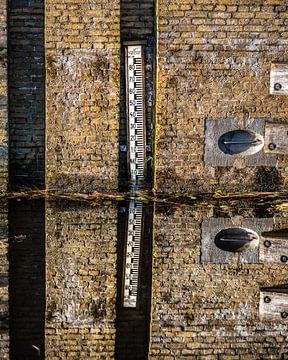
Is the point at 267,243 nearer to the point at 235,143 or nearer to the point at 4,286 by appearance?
the point at 235,143

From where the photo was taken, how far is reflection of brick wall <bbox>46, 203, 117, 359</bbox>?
574cm

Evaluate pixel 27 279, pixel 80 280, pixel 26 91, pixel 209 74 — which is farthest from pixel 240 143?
pixel 27 279

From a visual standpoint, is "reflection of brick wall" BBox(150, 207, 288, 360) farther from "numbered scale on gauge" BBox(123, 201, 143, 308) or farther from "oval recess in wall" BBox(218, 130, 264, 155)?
"oval recess in wall" BBox(218, 130, 264, 155)

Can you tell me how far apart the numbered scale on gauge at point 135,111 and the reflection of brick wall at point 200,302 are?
2.40 feet

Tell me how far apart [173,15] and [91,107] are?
4.96ft

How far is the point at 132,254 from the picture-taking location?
5.86 meters

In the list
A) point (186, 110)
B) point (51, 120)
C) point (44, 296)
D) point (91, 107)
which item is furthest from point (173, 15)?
point (44, 296)

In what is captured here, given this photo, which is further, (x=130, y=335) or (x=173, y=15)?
(x=130, y=335)

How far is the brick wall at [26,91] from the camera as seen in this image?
570cm

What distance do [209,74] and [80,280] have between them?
10.1ft

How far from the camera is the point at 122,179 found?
19.2 ft

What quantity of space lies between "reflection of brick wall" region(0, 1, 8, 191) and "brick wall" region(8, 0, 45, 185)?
0.16 m

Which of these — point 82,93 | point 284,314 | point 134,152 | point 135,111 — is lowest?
point 284,314

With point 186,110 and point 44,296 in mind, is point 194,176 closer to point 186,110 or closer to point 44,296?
point 186,110
